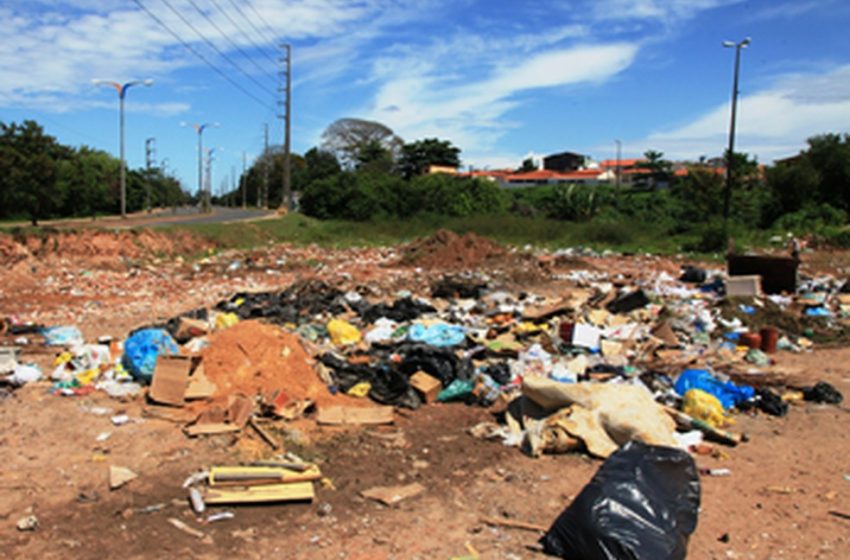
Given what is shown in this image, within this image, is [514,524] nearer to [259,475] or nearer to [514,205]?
[259,475]

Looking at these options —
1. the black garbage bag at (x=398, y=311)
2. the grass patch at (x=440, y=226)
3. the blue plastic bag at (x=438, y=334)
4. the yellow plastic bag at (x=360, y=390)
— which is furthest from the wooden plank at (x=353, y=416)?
the grass patch at (x=440, y=226)

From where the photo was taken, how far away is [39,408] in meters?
5.77

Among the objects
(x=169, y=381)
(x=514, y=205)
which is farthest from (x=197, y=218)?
(x=169, y=381)

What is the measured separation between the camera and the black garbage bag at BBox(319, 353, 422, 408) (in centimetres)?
621

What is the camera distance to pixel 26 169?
24.0 metres

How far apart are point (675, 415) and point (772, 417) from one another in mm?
1155

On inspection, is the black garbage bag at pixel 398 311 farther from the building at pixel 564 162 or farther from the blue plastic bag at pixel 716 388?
the building at pixel 564 162

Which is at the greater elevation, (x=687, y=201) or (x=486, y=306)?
(x=687, y=201)

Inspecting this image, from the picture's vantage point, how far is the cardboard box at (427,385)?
6.30 metres

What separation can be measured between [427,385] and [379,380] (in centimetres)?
51

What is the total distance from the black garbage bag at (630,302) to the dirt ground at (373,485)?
10.7ft

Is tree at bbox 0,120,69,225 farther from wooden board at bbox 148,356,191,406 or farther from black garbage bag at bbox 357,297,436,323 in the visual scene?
wooden board at bbox 148,356,191,406

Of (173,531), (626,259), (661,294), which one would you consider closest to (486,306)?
(661,294)

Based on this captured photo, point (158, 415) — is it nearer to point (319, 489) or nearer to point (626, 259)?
point (319, 489)
